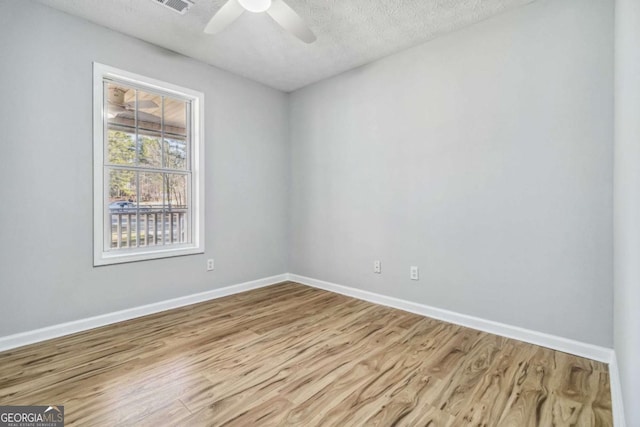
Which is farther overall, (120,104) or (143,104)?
(143,104)

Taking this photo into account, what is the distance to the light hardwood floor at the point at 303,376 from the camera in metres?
1.54

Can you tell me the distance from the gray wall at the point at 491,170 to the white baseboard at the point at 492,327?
55 mm

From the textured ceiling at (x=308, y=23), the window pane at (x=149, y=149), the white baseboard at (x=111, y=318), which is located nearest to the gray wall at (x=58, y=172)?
the white baseboard at (x=111, y=318)

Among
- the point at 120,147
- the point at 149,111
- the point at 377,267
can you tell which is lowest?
the point at 377,267

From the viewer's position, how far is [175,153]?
326 centimetres

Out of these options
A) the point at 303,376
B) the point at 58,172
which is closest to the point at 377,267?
the point at 303,376

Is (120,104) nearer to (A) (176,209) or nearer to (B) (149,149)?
(B) (149,149)

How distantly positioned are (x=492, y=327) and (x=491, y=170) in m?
1.34

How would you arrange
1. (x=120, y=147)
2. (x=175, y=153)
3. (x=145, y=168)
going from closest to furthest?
(x=120, y=147) → (x=145, y=168) → (x=175, y=153)

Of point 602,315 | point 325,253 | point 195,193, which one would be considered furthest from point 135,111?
point 602,315

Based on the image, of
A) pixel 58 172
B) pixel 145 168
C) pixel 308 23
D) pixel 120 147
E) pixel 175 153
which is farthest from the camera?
pixel 175 153

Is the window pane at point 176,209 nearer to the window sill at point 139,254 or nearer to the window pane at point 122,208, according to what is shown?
the window sill at point 139,254

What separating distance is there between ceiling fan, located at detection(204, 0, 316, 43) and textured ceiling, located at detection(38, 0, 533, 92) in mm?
265

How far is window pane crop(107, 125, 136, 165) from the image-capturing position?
2.80 m
